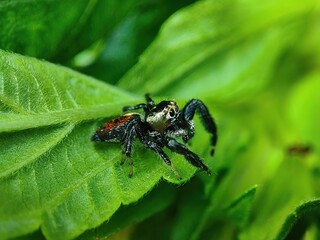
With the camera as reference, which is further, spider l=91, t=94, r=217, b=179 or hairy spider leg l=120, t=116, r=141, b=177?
spider l=91, t=94, r=217, b=179

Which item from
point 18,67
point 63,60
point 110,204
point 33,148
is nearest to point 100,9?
point 63,60

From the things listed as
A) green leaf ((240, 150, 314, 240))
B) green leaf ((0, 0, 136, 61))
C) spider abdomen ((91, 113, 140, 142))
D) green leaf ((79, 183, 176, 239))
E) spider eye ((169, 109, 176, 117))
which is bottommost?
green leaf ((240, 150, 314, 240))

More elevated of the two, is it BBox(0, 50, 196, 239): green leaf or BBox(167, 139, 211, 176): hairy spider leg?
BBox(0, 50, 196, 239): green leaf

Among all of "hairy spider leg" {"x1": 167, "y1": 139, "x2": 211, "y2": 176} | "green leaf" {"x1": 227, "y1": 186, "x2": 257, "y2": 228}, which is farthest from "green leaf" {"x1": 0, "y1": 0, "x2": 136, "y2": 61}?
"green leaf" {"x1": 227, "y1": 186, "x2": 257, "y2": 228}

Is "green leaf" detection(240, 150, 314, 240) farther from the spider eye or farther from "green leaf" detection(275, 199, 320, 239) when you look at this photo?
the spider eye

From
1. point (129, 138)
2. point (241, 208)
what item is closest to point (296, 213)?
point (241, 208)

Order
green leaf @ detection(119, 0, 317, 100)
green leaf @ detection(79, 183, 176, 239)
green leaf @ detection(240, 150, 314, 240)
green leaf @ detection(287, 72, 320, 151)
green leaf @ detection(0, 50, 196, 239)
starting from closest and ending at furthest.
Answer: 1. green leaf @ detection(0, 50, 196, 239)
2. green leaf @ detection(79, 183, 176, 239)
3. green leaf @ detection(240, 150, 314, 240)
4. green leaf @ detection(119, 0, 317, 100)
5. green leaf @ detection(287, 72, 320, 151)

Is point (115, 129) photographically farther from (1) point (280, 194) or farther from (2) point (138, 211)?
(1) point (280, 194)

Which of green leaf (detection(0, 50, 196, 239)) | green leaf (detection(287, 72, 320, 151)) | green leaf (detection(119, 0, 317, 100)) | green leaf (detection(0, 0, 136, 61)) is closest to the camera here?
green leaf (detection(0, 50, 196, 239))

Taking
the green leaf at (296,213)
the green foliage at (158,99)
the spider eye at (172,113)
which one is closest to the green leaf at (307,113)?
the green foliage at (158,99)
